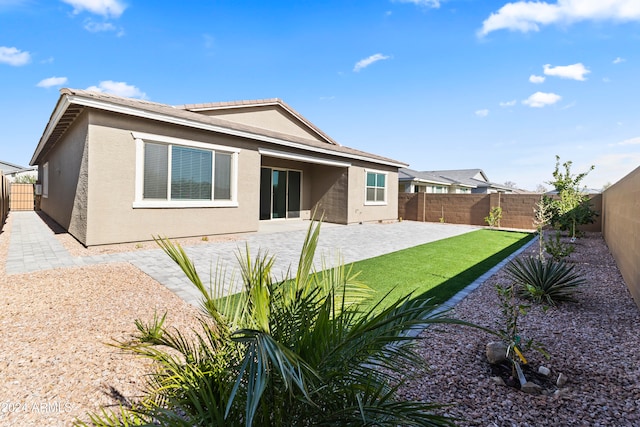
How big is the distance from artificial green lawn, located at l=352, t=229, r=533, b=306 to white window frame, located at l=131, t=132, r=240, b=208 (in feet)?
17.6

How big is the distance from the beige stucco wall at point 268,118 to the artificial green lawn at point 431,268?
9109 millimetres

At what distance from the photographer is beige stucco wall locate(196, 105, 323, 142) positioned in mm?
14196

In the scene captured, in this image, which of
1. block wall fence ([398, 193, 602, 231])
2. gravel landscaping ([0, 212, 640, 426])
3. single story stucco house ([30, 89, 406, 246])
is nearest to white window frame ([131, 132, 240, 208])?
single story stucco house ([30, 89, 406, 246])

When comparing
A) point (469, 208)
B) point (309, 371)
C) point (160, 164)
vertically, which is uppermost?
point (160, 164)

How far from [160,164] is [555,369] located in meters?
9.71

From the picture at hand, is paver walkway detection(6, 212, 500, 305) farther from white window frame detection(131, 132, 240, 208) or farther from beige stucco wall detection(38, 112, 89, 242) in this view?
white window frame detection(131, 132, 240, 208)

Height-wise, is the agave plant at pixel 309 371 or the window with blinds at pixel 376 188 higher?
the window with blinds at pixel 376 188

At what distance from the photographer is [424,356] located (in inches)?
130

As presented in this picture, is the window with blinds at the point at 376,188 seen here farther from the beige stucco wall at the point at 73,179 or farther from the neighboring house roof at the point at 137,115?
the beige stucco wall at the point at 73,179

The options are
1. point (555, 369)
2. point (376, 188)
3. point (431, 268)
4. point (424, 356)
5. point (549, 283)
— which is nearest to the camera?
point (555, 369)

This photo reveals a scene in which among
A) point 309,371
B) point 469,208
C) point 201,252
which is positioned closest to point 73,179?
point 201,252

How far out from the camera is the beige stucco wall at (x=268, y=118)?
14.2 meters

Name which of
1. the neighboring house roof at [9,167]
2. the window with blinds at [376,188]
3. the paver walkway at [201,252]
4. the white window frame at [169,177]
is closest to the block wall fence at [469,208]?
the window with blinds at [376,188]

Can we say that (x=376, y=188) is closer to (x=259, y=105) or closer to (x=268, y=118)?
(x=268, y=118)
